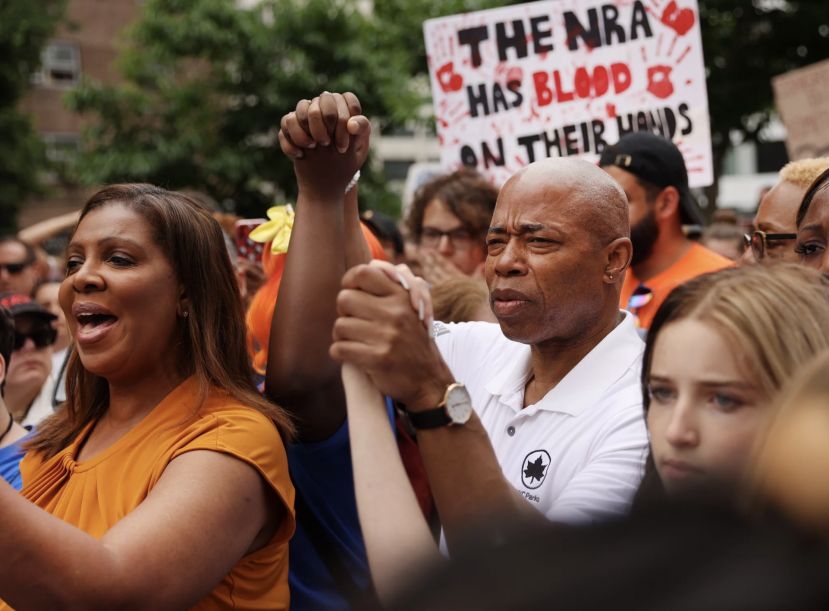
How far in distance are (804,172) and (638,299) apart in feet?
2.73

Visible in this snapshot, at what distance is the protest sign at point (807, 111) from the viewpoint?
18.6 ft

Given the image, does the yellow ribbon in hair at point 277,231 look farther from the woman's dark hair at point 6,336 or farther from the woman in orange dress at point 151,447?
the woman's dark hair at point 6,336

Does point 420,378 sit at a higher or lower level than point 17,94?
higher

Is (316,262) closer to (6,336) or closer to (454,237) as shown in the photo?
(6,336)

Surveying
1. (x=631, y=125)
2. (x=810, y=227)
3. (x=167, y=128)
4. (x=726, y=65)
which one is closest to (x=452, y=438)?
(x=810, y=227)

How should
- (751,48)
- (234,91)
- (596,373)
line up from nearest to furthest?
(596,373) < (751,48) < (234,91)

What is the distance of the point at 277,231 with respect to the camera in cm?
280

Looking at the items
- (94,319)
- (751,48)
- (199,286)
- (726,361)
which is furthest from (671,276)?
(751,48)

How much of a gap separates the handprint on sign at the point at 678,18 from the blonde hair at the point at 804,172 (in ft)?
4.41

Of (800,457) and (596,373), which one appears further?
(596,373)

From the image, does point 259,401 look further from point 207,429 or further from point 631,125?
point 631,125

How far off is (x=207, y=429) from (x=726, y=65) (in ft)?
44.8

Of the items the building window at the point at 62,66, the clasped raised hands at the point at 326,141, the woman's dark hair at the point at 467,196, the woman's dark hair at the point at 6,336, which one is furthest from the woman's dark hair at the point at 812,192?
the building window at the point at 62,66

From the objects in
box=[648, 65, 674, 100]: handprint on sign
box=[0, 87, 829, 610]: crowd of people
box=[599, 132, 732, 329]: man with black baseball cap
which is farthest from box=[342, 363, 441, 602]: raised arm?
box=[648, 65, 674, 100]: handprint on sign
